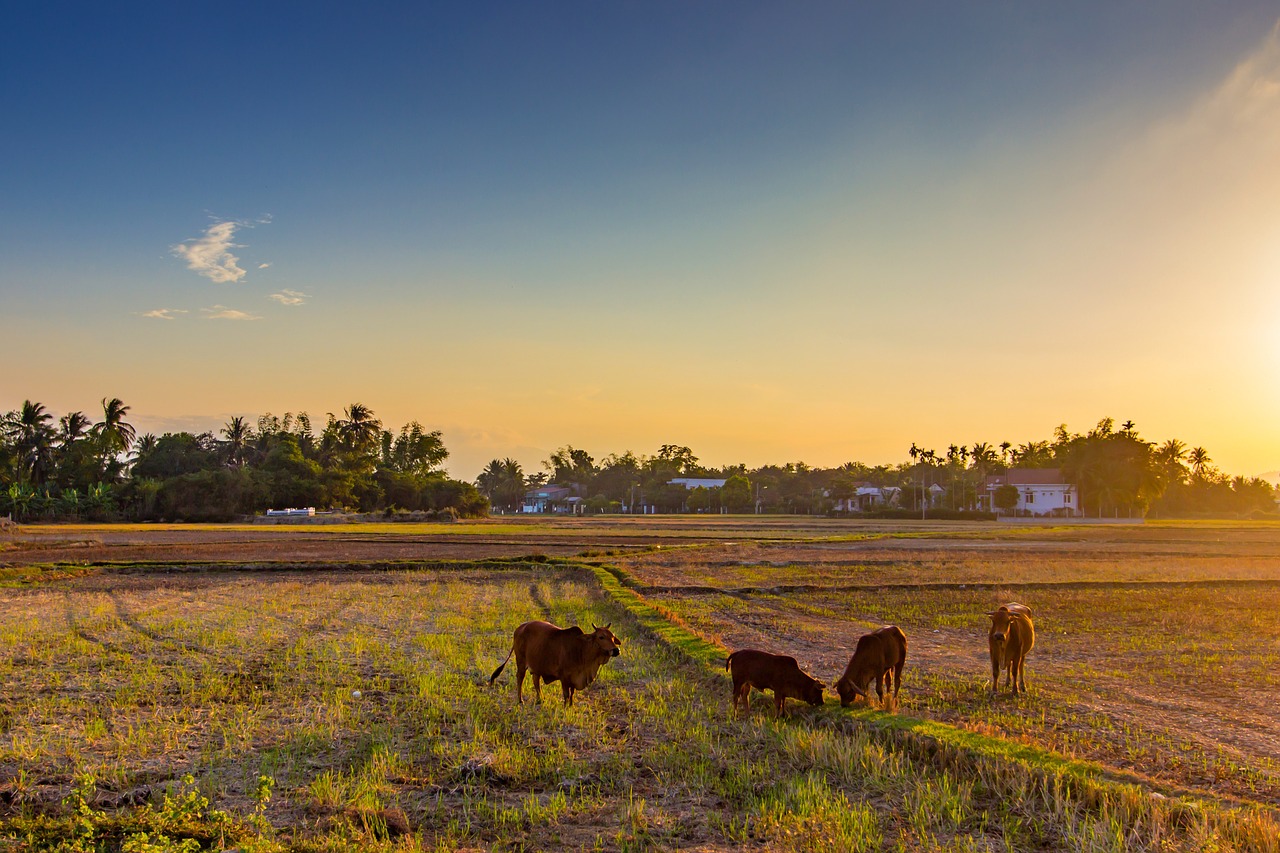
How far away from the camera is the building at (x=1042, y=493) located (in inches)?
4259

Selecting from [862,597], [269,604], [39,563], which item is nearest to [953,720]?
[862,597]

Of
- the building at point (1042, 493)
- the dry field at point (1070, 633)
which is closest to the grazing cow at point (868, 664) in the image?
the dry field at point (1070, 633)

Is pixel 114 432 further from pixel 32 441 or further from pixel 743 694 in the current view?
pixel 743 694

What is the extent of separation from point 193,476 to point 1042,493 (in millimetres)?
99128

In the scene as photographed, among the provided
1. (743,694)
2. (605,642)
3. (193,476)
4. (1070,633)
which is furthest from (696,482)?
(605,642)

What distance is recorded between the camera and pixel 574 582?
2628 cm

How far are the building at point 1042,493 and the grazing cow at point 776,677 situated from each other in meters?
107

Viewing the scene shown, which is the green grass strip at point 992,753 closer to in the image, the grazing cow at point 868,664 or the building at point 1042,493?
the grazing cow at point 868,664

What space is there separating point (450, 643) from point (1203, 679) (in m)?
11.1

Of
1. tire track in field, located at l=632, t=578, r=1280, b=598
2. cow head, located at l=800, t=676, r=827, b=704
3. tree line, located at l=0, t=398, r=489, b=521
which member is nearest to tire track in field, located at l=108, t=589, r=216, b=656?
cow head, located at l=800, t=676, r=827, b=704

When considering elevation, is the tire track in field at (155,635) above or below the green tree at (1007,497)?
below

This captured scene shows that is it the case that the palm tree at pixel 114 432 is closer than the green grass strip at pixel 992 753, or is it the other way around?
the green grass strip at pixel 992 753

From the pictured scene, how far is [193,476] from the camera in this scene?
3177 inches

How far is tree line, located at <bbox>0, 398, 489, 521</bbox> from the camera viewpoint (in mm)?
79312
